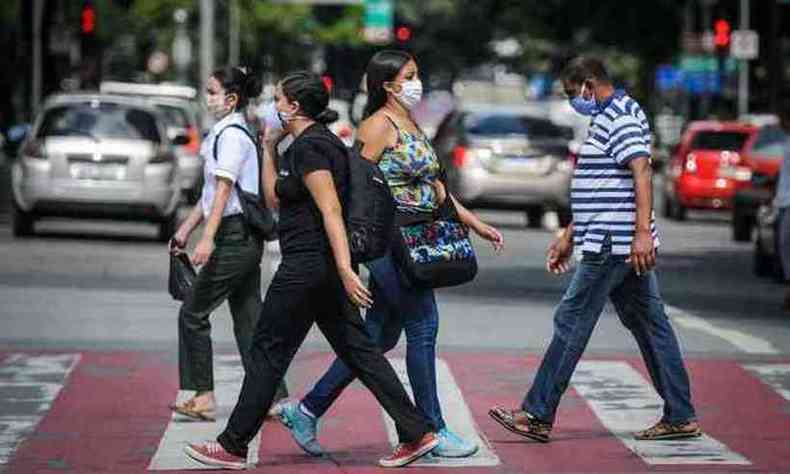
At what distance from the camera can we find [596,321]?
480 inches

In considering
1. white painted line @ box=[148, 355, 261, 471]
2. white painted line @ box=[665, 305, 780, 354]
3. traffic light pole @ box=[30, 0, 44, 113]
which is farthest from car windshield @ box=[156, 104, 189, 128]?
white painted line @ box=[148, 355, 261, 471]

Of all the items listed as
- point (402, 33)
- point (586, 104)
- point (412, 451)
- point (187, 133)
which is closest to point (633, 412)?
point (586, 104)

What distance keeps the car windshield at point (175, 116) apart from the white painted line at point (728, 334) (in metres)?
16.4

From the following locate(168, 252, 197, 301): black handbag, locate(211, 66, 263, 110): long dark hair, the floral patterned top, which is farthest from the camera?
locate(211, 66, 263, 110): long dark hair

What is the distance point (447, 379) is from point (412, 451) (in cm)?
367

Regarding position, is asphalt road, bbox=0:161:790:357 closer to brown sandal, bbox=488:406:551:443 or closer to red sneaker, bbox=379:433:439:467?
brown sandal, bbox=488:406:551:443

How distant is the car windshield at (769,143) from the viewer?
1234 inches

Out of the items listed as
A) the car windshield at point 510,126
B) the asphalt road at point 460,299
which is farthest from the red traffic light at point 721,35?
the asphalt road at point 460,299

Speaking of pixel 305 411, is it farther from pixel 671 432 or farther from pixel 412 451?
pixel 671 432

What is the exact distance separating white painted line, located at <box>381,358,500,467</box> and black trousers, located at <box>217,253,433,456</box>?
333mm

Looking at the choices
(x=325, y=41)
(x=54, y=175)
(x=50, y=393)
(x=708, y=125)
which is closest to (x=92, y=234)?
(x=54, y=175)

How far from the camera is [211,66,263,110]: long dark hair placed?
13.1 m

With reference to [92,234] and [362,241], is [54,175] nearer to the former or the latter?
[92,234]

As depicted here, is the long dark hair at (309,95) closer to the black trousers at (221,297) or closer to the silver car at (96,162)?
the black trousers at (221,297)
